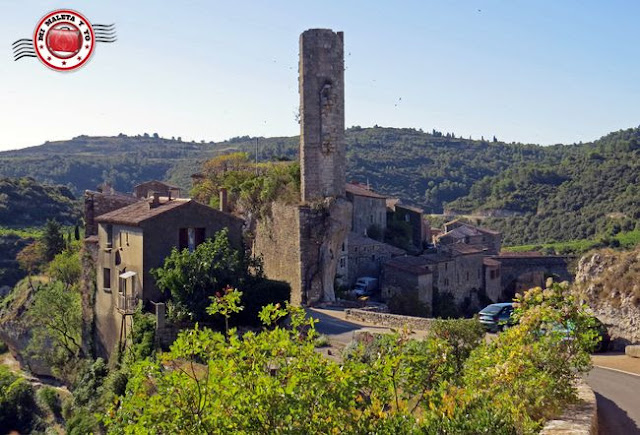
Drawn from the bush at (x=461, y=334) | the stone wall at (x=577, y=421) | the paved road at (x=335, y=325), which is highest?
the stone wall at (x=577, y=421)

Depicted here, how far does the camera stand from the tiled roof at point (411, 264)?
3689cm

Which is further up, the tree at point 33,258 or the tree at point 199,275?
the tree at point 199,275

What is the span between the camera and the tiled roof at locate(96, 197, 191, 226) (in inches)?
1025

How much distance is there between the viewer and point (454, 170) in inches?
5187

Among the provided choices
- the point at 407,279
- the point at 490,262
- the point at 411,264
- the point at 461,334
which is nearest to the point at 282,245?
the point at 407,279

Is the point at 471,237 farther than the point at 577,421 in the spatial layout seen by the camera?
Yes

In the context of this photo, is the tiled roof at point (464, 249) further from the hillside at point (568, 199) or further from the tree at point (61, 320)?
the hillside at point (568, 199)

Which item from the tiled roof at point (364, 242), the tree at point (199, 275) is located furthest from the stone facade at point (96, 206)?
the tiled roof at point (364, 242)

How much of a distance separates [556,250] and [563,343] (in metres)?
56.4

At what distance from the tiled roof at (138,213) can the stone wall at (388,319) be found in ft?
24.9

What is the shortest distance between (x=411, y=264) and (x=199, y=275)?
16.3 m

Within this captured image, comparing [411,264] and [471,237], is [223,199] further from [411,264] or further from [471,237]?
[471,237]

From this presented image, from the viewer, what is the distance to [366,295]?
37.3 meters

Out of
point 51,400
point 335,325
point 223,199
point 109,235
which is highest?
point 223,199
